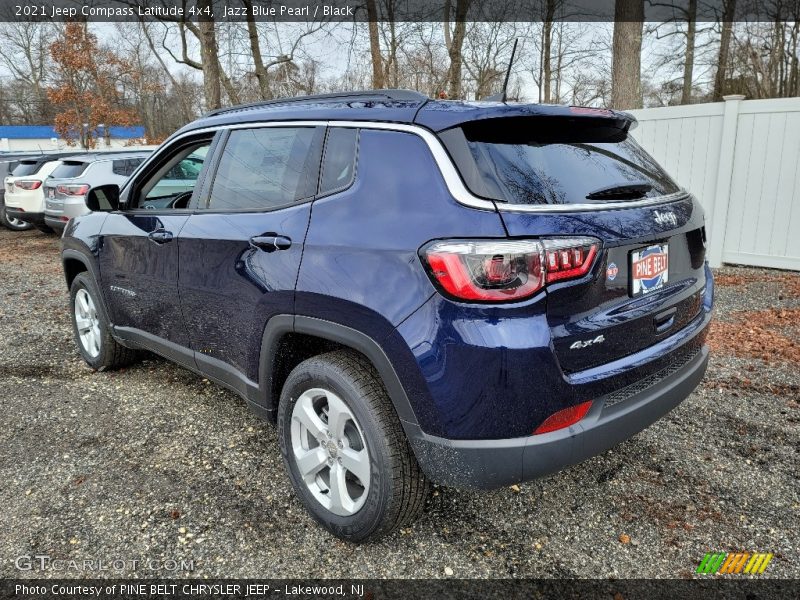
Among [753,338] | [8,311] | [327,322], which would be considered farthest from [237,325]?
[8,311]

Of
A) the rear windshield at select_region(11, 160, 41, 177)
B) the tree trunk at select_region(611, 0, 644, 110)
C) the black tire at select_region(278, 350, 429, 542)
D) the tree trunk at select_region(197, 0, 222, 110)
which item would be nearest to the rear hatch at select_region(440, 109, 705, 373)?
the black tire at select_region(278, 350, 429, 542)

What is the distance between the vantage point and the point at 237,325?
2801 millimetres

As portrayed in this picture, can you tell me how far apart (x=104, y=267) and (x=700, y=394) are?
13.5ft

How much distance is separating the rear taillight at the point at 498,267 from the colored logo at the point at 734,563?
1.39 m

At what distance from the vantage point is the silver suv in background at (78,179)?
31.0 ft

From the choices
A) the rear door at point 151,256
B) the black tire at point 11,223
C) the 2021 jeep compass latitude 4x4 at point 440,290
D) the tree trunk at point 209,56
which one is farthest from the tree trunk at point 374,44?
the 2021 jeep compass latitude 4x4 at point 440,290

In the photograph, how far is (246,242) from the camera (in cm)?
266

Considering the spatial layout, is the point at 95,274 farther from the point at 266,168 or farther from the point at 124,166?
the point at 124,166

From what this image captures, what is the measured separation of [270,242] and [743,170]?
6924 mm

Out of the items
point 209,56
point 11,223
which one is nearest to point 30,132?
point 11,223

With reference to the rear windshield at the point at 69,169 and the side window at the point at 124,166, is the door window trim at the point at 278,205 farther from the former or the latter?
the rear windshield at the point at 69,169

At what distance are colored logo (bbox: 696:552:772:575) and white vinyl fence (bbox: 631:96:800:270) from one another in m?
5.98

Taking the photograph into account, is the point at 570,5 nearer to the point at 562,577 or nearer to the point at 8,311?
the point at 8,311

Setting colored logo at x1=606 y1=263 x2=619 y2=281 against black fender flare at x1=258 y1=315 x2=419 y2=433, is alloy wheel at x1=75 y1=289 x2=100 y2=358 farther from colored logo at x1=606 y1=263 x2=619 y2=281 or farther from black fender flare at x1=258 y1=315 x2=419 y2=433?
colored logo at x1=606 y1=263 x2=619 y2=281
